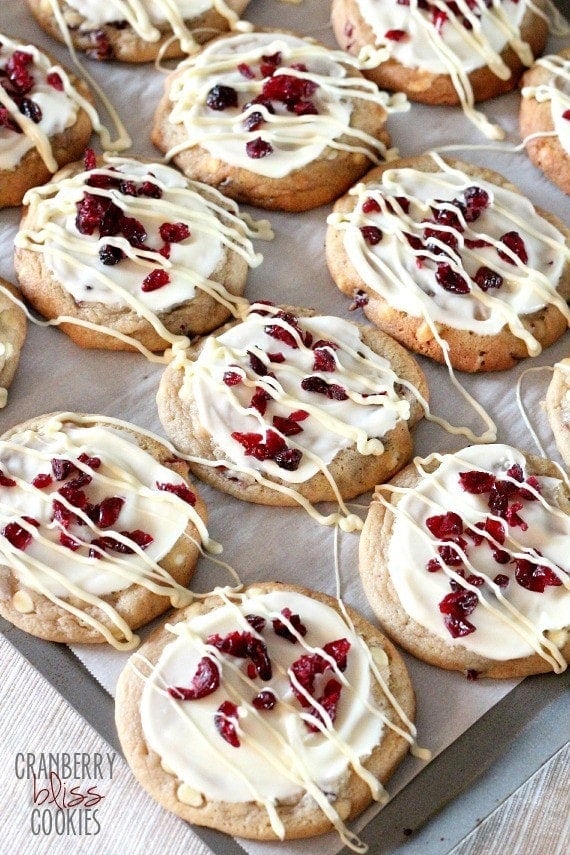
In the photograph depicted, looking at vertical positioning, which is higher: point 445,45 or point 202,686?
point 445,45

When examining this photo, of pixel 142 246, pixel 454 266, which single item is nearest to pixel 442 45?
pixel 454 266

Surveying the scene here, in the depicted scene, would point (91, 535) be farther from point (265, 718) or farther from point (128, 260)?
point (128, 260)

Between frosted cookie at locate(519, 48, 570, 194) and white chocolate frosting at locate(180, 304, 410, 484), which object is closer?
white chocolate frosting at locate(180, 304, 410, 484)

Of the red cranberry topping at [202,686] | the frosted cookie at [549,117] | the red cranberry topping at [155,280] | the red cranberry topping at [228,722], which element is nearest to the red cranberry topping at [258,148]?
the red cranberry topping at [155,280]

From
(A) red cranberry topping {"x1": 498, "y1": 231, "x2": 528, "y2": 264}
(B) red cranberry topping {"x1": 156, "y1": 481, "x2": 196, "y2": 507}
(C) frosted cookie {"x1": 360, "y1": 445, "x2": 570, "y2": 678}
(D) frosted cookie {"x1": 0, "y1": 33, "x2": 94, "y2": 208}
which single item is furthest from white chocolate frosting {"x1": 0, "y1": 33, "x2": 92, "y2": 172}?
(C) frosted cookie {"x1": 360, "y1": 445, "x2": 570, "y2": 678}

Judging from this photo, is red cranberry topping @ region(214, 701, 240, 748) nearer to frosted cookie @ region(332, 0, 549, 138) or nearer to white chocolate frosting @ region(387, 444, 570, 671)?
white chocolate frosting @ region(387, 444, 570, 671)
